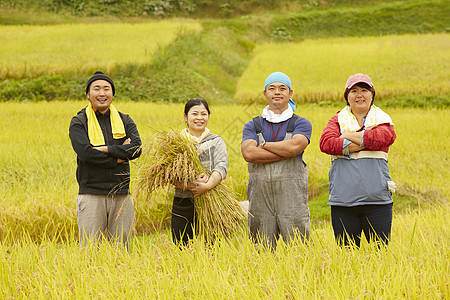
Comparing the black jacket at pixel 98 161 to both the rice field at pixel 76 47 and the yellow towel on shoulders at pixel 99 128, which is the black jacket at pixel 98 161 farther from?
the rice field at pixel 76 47

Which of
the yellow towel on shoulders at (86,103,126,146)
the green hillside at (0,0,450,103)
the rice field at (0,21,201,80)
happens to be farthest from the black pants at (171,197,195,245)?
the rice field at (0,21,201,80)

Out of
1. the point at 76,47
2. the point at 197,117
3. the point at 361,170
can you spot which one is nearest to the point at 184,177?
the point at 197,117

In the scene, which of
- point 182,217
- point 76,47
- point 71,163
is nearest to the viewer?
point 182,217

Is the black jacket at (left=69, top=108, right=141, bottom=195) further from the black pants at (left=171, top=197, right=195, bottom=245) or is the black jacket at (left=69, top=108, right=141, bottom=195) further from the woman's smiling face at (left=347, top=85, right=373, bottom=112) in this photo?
the woman's smiling face at (left=347, top=85, right=373, bottom=112)

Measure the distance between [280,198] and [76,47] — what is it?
17369 mm

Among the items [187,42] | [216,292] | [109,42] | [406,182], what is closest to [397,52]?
[187,42]

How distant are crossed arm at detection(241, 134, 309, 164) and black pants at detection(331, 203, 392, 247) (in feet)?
1.80

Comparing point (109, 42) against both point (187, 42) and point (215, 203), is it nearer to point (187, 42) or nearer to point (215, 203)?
point (187, 42)

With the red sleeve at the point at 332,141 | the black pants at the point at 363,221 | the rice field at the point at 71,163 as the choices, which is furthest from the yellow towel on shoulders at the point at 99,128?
the black pants at the point at 363,221

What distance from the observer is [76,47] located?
1869 centimetres

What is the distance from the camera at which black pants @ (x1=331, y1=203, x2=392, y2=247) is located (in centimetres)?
327

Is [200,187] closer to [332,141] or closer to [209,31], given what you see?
[332,141]

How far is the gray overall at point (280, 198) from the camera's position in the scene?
345 cm

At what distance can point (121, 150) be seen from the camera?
12.3ft
